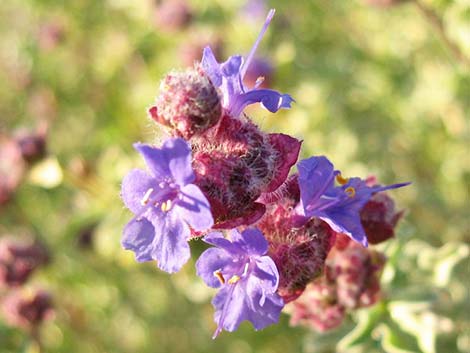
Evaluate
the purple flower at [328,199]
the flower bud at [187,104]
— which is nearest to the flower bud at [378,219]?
the purple flower at [328,199]

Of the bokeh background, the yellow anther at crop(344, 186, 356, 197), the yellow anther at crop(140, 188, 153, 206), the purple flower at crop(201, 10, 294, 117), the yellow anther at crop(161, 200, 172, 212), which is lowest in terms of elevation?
the bokeh background

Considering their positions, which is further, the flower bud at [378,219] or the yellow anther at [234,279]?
the flower bud at [378,219]

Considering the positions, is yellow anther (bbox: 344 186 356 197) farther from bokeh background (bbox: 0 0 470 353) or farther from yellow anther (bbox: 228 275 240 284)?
bokeh background (bbox: 0 0 470 353)

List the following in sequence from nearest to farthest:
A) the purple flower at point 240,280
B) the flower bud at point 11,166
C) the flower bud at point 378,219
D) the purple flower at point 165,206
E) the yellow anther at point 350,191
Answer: the purple flower at point 165,206, the purple flower at point 240,280, the yellow anther at point 350,191, the flower bud at point 378,219, the flower bud at point 11,166

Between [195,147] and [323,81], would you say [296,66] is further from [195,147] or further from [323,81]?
[195,147]

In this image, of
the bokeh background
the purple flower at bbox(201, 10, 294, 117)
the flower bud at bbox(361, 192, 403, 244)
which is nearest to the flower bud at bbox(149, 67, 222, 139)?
the purple flower at bbox(201, 10, 294, 117)

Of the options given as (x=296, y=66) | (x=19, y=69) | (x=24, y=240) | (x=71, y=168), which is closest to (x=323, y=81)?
(x=296, y=66)

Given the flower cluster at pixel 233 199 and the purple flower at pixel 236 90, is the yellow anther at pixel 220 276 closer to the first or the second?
the flower cluster at pixel 233 199
